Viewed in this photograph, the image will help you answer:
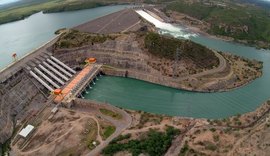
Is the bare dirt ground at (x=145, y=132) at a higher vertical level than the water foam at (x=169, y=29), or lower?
lower

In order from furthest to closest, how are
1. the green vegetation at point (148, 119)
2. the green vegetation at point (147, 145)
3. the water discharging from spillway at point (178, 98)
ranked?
the water discharging from spillway at point (178, 98) < the green vegetation at point (148, 119) < the green vegetation at point (147, 145)

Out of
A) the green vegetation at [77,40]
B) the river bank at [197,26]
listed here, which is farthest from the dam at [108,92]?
the river bank at [197,26]

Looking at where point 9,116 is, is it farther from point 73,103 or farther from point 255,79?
point 255,79

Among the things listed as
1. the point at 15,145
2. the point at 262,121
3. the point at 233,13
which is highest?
the point at 233,13

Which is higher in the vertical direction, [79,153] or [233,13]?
[233,13]

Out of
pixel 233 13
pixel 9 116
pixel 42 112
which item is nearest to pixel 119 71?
pixel 42 112

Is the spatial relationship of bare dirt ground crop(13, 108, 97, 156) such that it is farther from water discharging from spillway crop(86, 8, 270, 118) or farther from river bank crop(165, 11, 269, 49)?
river bank crop(165, 11, 269, 49)

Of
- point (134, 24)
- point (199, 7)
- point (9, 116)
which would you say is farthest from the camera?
point (199, 7)

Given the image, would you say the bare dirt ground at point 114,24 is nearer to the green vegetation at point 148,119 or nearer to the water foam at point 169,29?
the water foam at point 169,29
